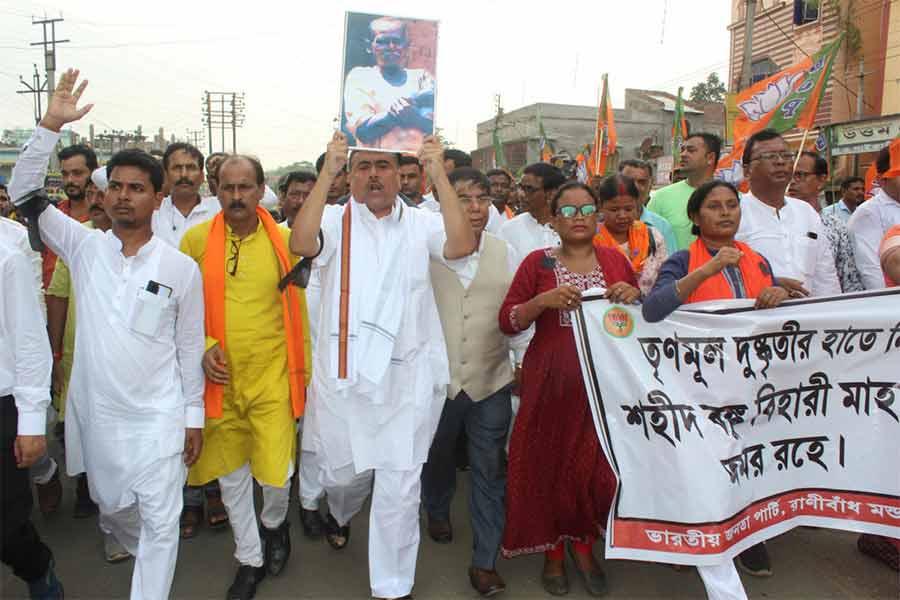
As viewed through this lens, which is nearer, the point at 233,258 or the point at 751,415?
the point at 751,415

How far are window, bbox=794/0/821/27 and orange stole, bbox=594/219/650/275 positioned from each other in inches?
689

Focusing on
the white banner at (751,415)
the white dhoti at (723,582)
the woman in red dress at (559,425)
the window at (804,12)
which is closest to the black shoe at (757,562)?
the white banner at (751,415)

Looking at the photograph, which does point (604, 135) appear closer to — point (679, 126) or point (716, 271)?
point (679, 126)

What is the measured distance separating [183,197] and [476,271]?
7.54 ft

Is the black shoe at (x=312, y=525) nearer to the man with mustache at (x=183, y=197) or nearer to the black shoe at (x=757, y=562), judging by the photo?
the man with mustache at (x=183, y=197)

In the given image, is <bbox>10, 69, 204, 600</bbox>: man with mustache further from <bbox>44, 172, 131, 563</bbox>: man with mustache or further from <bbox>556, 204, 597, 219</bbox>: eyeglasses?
<bbox>556, 204, 597, 219</bbox>: eyeglasses

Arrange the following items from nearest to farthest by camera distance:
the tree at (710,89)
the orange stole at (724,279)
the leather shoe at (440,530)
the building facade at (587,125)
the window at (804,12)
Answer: the orange stole at (724,279) < the leather shoe at (440,530) < the window at (804,12) < the building facade at (587,125) < the tree at (710,89)

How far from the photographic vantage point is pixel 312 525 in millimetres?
4191

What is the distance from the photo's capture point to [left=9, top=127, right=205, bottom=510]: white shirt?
303cm

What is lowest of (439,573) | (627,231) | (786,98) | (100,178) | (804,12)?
(439,573)

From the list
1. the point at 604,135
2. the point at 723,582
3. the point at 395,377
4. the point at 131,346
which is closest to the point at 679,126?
the point at 604,135

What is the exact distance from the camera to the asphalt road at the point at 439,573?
11.5ft

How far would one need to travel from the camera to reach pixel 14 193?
293cm

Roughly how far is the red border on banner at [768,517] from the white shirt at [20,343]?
2.57 metres
